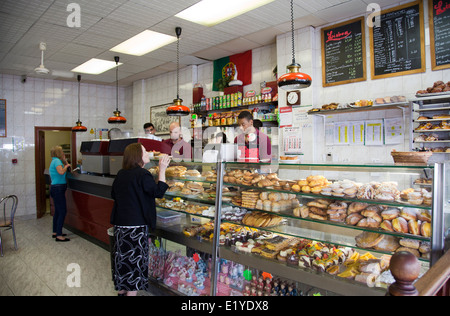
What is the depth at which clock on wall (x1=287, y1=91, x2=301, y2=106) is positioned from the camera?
5.10 meters

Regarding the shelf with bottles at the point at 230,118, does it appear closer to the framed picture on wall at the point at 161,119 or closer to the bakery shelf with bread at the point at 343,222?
the framed picture on wall at the point at 161,119

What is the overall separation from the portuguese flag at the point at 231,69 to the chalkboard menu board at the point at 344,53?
167 cm

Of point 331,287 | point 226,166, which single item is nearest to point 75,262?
point 226,166

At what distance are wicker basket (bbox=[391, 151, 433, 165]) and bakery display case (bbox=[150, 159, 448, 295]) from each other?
4.3 inches

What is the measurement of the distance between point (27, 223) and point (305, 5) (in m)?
7.25

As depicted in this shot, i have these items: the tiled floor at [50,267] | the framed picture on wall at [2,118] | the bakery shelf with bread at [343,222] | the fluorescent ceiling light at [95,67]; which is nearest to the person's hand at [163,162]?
the bakery shelf with bread at [343,222]

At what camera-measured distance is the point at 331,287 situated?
6.16 feet

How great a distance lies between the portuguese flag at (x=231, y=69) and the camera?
620 cm

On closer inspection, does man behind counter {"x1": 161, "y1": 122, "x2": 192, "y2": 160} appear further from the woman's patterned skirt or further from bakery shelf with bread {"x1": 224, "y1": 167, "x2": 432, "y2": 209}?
bakery shelf with bread {"x1": 224, "y1": 167, "x2": 432, "y2": 209}

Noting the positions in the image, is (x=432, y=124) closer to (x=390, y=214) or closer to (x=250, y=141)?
(x=250, y=141)

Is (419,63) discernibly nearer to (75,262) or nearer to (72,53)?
(75,262)

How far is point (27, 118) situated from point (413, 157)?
8.88 m

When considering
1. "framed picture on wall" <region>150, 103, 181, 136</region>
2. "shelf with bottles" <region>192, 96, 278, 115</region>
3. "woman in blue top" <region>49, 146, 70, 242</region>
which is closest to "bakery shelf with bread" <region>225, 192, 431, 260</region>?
"shelf with bottles" <region>192, 96, 278, 115</region>

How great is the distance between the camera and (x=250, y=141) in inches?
174
